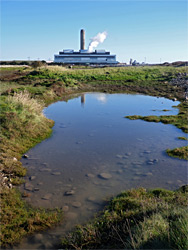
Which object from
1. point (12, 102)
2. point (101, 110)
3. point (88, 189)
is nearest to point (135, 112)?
point (101, 110)

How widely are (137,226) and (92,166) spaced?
5061 millimetres

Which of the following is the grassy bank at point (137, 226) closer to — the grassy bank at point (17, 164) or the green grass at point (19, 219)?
the green grass at point (19, 219)

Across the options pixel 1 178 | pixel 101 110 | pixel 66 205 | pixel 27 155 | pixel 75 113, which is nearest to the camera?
pixel 66 205

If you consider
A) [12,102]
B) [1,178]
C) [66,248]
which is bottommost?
[66,248]

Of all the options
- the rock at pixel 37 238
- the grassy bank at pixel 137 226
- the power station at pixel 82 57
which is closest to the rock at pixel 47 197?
the rock at pixel 37 238

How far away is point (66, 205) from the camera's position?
7.08m

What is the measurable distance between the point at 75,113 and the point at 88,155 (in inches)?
396

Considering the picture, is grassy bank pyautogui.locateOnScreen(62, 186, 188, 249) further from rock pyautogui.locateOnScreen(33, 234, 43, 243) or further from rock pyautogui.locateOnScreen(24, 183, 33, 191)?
rock pyautogui.locateOnScreen(24, 183, 33, 191)

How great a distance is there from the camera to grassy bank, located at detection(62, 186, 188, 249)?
432 centimetres

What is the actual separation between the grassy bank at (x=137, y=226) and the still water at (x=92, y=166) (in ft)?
1.90

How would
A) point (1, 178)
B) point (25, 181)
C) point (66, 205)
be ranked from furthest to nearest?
point (25, 181) → point (1, 178) → point (66, 205)

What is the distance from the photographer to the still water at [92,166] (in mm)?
7137

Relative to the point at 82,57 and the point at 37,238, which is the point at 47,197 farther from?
the point at 82,57

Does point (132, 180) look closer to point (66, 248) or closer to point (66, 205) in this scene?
point (66, 205)
